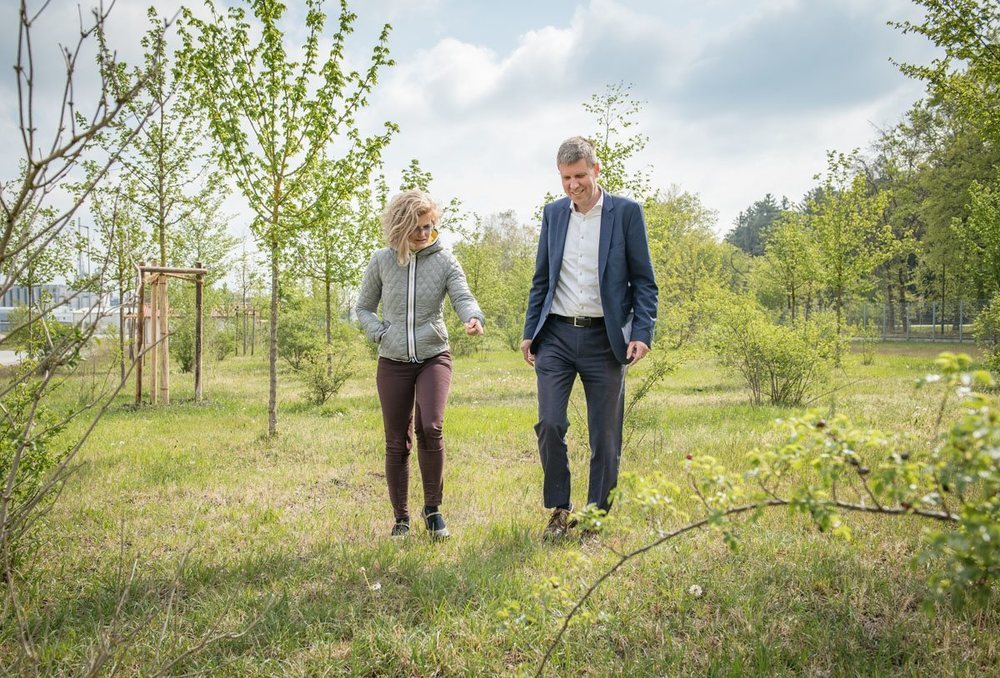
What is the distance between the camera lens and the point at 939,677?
244cm

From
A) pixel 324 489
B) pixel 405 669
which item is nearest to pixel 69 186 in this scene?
pixel 324 489

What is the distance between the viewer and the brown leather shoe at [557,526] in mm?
3918

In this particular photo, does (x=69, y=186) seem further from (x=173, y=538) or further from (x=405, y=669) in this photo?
(x=405, y=669)

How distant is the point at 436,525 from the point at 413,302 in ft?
4.57

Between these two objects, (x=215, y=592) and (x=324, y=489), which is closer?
(x=215, y=592)

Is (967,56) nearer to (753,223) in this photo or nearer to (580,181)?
(580,181)

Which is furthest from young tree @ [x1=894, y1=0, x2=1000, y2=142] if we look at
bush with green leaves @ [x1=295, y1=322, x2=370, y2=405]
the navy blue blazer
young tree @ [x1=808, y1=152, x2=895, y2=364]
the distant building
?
young tree @ [x1=808, y1=152, x2=895, y2=364]

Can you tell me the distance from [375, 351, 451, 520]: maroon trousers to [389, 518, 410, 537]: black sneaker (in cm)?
3

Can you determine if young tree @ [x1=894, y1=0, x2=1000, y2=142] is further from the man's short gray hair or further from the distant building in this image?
the distant building

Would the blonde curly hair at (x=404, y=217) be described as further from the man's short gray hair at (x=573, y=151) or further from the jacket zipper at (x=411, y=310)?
the man's short gray hair at (x=573, y=151)

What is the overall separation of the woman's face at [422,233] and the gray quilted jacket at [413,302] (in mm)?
40

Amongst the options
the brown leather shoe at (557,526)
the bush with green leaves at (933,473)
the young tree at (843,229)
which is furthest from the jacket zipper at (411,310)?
the young tree at (843,229)

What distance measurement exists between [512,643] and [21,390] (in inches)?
112

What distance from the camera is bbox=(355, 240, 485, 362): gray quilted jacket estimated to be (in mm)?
4094
